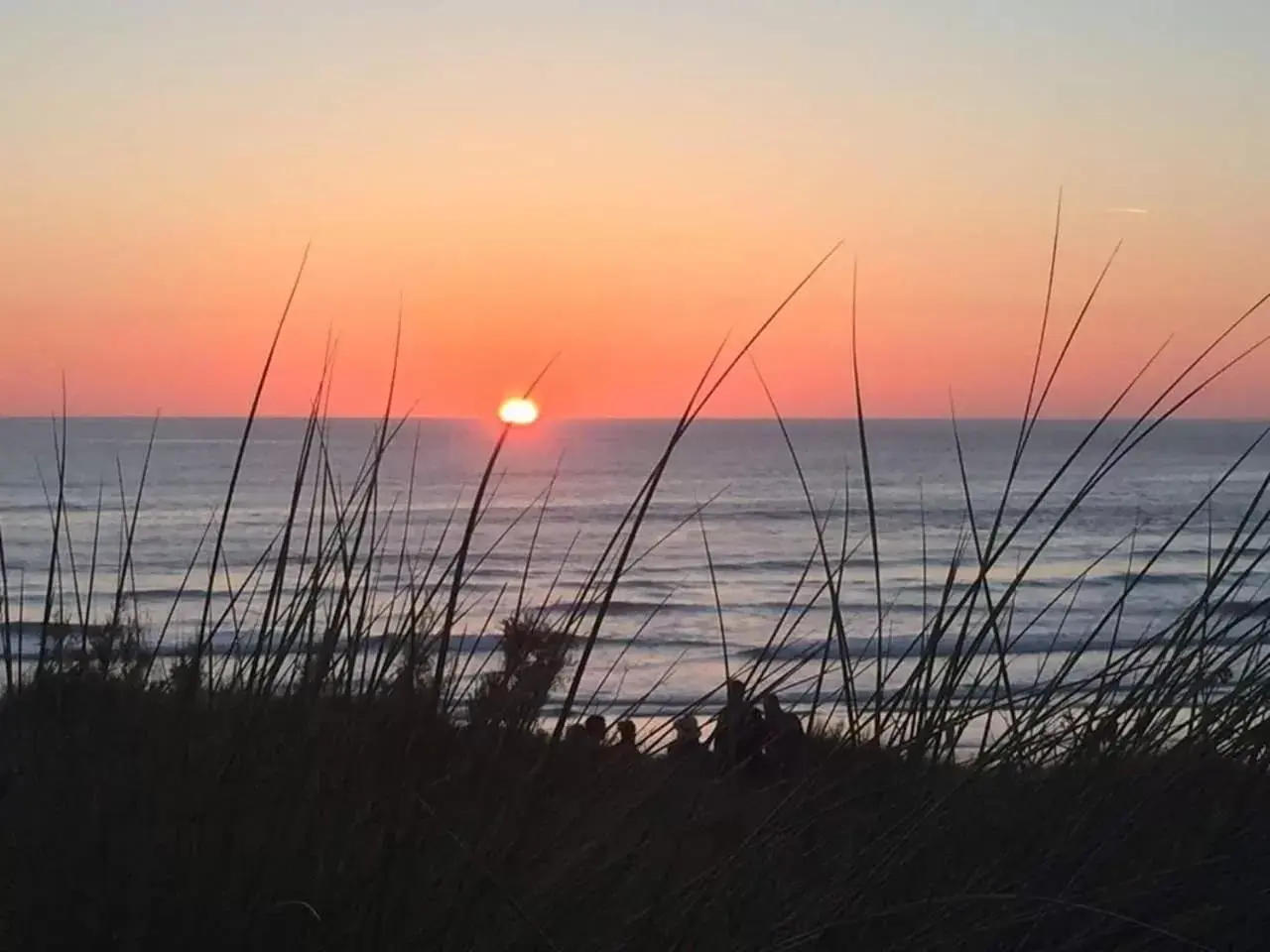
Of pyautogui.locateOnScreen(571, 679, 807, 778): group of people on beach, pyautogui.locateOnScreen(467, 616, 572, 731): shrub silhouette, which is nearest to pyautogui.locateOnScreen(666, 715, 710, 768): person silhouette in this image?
pyautogui.locateOnScreen(571, 679, 807, 778): group of people on beach

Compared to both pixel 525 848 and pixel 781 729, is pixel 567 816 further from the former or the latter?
pixel 781 729

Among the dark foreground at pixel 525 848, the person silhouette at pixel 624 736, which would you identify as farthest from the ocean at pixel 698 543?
the dark foreground at pixel 525 848

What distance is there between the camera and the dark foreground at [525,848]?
1.14 m

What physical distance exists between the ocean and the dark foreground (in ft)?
0.60

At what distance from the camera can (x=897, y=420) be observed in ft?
476

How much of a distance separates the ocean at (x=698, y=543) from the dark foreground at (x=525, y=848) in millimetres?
184

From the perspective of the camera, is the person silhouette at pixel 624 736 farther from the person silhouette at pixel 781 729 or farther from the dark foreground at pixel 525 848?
the person silhouette at pixel 781 729

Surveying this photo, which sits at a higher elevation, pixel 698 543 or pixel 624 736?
pixel 624 736

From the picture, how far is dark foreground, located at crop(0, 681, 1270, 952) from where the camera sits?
3.73ft

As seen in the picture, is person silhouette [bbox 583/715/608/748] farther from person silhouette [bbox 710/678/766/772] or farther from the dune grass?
person silhouette [bbox 710/678/766/772]

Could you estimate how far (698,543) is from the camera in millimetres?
25359

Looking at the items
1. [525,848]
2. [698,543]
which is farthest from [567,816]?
[698,543]

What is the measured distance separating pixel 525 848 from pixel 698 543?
2413cm

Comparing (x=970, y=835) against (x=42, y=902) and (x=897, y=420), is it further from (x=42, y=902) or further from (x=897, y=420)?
(x=897, y=420)
